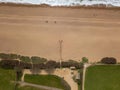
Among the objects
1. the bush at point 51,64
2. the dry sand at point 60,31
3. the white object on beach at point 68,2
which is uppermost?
the white object on beach at point 68,2

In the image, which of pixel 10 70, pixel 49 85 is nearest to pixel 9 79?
pixel 10 70

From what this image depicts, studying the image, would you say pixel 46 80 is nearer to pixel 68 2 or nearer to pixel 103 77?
pixel 103 77

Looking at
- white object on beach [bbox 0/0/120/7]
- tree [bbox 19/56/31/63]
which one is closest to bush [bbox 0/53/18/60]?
tree [bbox 19/56/31/63]

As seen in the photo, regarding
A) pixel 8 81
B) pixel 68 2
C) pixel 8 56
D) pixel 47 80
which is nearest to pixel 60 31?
pixel 68 2

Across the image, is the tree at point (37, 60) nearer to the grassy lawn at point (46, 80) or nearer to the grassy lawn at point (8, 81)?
the grassy lawn at point (46, 80)

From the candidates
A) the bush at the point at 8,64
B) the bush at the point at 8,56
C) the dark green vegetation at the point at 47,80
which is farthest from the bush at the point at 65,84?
the bush at the point at 8,56
